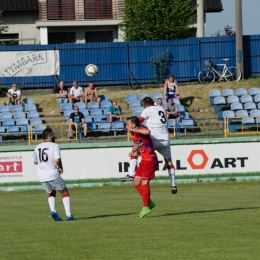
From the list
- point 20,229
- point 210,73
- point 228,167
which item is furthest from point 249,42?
point 20,229

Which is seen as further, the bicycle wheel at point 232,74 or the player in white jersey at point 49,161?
the bicycle wheel at point 232,74

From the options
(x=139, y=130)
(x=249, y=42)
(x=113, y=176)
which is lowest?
(x=113, y=176)

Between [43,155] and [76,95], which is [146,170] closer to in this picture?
[43,155]

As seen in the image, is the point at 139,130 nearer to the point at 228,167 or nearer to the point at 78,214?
the point at 78,214

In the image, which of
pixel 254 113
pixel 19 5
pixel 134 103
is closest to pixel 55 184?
pixel 254 113

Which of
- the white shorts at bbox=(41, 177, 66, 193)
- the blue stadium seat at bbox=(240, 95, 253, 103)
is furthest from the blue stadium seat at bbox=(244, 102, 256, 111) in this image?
the white shorts at bbox=(41, 177, 66, 193)

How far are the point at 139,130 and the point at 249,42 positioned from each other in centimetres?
2574

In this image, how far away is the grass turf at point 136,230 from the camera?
9375mm

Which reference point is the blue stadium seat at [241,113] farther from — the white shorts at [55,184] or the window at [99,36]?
the window at [99,36]

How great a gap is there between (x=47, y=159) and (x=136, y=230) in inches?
85.7

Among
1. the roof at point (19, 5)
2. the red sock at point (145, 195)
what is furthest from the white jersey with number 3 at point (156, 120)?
the roof at point (19, 5)

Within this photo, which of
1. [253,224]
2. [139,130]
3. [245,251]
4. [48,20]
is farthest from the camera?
[48,20]

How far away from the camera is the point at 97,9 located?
50.0 meters

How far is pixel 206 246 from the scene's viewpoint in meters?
9.62
